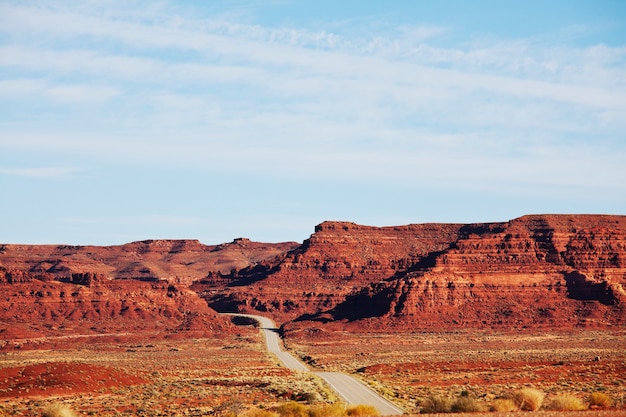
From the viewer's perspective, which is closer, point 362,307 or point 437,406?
point 437,406

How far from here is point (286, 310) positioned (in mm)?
152125

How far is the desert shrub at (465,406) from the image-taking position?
41241 millimetres

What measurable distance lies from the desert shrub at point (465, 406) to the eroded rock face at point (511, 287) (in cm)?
7851

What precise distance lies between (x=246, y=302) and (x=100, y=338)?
4986 cm

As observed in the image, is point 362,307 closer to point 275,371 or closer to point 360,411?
point 275,371

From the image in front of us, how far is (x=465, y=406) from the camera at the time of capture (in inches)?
1633

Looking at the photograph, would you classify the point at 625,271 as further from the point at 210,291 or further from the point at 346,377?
the point at 346,377

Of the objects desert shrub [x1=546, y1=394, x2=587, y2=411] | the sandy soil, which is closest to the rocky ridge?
the sandy soil

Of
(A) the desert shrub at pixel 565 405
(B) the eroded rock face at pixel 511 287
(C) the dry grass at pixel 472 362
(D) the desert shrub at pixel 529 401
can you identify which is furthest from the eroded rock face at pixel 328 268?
(A) the desert shrub at pixel 565 405

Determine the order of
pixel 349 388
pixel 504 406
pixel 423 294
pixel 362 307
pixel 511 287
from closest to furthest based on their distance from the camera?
pixel 504 406, pixel 349 388, pixel 423 294, pixel 362 307, pixel 511 287

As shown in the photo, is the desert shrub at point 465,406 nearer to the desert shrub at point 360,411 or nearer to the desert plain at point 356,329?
the desert plain at point 356,329

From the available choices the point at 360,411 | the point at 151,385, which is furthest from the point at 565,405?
the point at 151,385

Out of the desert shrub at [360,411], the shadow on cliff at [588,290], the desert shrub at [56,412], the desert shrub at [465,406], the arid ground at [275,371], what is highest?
the shadow on cliff at [588,290]

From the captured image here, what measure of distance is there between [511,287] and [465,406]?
9250cm
